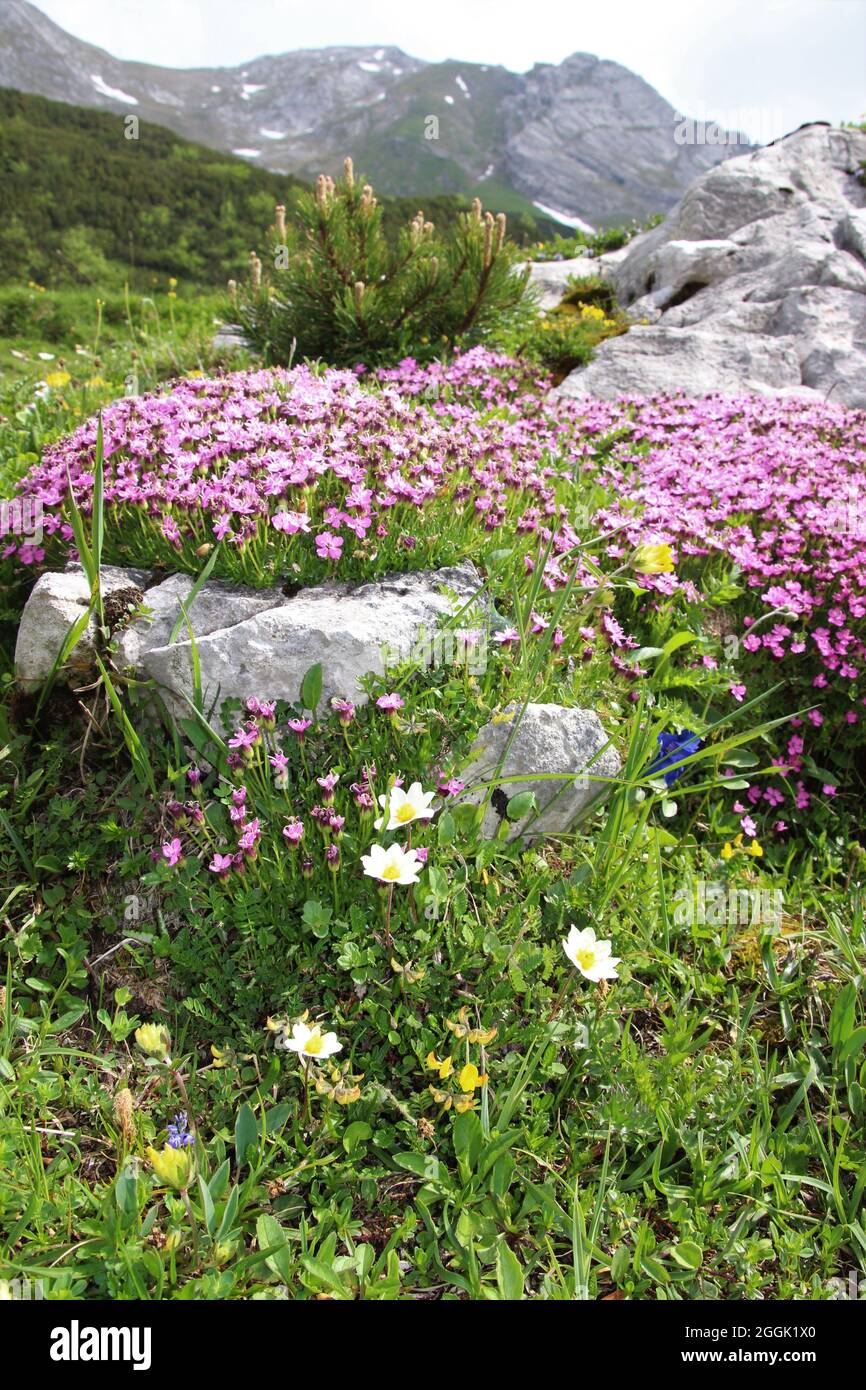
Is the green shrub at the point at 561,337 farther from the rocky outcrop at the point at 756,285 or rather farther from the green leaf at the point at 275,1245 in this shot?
the green leaf at the point at 275,1245

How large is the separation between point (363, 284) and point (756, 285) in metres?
6.31

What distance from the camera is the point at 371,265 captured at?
6.64 metres

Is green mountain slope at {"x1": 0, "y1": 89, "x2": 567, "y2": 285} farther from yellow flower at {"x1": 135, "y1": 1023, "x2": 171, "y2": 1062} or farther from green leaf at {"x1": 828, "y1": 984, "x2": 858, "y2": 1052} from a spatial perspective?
green leaf at {"x1": 828, "y1": 984, "x2": 858, "y2": 1052}

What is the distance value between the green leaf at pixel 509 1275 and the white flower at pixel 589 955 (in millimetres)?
730

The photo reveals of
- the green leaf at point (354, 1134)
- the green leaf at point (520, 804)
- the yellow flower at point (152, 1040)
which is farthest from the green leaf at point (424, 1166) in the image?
the green leaf at point (520, 804)

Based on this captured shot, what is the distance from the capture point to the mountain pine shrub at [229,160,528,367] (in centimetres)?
646

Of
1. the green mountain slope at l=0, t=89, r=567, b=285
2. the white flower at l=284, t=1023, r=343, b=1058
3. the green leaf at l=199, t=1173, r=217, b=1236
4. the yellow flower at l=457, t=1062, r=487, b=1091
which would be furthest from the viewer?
the green mountain slope at l=0, t=89, r=567, b=285

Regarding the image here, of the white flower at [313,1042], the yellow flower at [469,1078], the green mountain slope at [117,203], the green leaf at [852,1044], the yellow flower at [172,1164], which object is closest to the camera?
the yellow flower at [172,1164]

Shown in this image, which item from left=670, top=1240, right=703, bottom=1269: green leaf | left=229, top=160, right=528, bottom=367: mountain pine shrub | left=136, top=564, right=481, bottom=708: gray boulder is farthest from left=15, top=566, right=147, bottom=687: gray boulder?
left=229, top=160, right=528, bottom=367: mountain pine shrub

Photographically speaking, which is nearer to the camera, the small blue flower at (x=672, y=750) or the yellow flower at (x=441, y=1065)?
the yellow flower at (x=441, y=1065)

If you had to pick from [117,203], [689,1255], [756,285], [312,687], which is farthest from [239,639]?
[117,203]

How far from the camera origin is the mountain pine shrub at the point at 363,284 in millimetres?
6457

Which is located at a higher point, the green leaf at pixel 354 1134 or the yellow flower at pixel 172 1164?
the yellow flower at pixel 172 1164

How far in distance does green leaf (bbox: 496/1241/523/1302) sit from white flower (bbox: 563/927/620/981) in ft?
2.39
